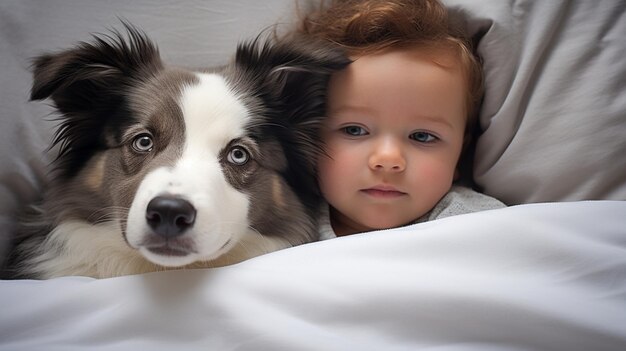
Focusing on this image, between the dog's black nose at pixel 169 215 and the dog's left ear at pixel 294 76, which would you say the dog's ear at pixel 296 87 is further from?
the dog's black nose at pixel 169 215

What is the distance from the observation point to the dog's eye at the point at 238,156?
1.52 m

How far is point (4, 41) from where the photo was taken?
181cm

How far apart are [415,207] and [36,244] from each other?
1232mm

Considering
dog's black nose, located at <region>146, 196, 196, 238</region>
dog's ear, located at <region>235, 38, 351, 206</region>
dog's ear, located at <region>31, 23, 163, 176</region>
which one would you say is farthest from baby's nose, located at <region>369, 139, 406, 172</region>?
dog's ear, located at <region>31, 23, 163, 176</region>

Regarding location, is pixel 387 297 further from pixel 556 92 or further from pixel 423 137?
pixel 556 92

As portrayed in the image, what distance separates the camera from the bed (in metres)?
1.14

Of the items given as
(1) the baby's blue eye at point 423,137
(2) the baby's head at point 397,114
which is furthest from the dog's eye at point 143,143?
(1) the baby's blue eye at point 423,137

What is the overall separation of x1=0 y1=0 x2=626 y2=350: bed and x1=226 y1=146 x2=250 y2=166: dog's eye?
31 cm

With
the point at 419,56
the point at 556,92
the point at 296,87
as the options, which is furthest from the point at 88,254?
the point at 556,92

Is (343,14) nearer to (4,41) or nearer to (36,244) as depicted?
(4,41)

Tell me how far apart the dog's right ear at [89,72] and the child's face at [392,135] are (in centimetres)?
63

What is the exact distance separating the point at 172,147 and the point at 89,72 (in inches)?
15.9

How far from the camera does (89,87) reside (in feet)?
5.37

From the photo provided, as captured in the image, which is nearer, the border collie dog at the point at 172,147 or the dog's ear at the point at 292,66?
the border collie dog at the point at 172,147
